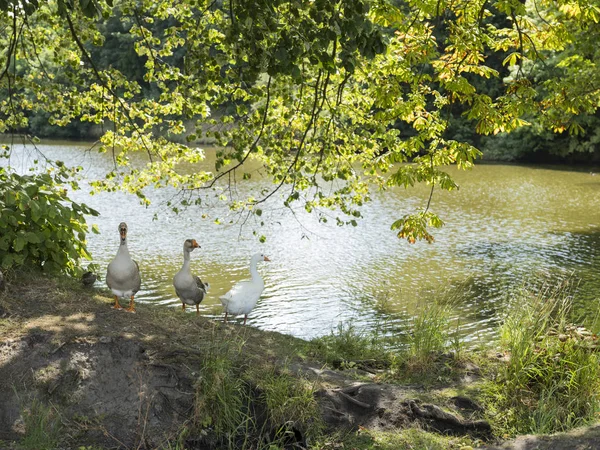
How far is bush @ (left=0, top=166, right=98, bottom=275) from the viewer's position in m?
7.43

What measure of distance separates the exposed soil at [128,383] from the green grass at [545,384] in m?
0.32

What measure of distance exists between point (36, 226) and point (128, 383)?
122 inches

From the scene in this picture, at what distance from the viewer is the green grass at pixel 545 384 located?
5.99 meters

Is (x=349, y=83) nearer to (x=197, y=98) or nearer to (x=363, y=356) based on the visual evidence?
(x=197, y=98)

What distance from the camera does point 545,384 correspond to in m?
6.34

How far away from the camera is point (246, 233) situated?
62.5 ft

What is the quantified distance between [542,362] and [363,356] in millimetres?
2228

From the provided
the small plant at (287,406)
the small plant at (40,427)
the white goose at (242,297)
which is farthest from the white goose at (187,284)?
the small plant at (40,427)

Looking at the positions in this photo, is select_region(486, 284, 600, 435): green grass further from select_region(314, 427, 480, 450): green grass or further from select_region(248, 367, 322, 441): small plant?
select_region(248, 367, 322, 441): small plant

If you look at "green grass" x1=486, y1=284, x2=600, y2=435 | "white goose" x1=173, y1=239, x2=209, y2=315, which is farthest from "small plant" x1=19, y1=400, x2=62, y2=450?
"green grass" x1=486, y1=284, x2=600, y2=435

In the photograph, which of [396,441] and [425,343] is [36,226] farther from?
[396,441]

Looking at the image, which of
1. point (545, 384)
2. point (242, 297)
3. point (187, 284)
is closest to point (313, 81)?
point (242, 297)

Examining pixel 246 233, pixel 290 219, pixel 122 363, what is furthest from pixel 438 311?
pixel 290 219

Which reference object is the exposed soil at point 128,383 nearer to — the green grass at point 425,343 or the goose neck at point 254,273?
the green grass at point 425,343
